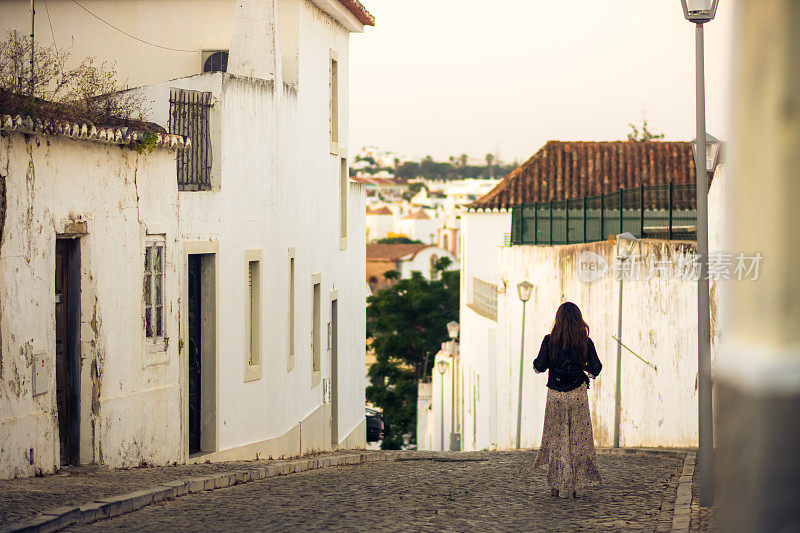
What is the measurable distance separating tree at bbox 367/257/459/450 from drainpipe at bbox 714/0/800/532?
5401 centimetres

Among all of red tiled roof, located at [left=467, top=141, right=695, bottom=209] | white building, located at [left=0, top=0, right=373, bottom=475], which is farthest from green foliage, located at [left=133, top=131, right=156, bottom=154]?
red tiled roof, located at [left=467, top=141, right=695, bottom=209]

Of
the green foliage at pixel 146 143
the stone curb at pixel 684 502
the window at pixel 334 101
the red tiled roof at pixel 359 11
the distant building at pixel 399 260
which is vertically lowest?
the distant building at pixel 399 260

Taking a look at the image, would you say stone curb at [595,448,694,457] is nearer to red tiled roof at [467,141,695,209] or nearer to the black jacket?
the black jacket

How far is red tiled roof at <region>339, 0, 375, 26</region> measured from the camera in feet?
70.1

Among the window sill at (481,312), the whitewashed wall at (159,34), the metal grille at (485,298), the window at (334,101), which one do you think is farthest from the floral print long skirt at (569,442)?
the metal grille at (485,298)

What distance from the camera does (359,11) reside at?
22312 mm

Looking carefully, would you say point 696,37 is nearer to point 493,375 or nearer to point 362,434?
point 362,434

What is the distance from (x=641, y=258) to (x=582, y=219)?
5.93m

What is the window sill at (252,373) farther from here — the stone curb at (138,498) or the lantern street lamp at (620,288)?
the lantern street lamp at (620,288)

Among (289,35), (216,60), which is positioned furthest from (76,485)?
(216,60)

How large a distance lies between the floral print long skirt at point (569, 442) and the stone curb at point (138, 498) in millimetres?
3205

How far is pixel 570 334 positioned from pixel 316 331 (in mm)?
10918

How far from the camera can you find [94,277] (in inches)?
441

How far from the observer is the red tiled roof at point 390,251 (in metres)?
115
